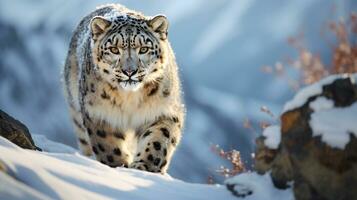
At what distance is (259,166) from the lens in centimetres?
521

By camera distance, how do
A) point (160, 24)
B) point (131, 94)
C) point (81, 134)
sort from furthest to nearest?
1. point (81, 134)
2. point (160, 24)
3. point (131, 94)

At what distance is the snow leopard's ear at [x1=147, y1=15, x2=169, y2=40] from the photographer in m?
8.48

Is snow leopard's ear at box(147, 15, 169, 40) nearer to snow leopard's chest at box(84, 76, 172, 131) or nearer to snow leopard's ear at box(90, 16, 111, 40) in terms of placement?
snow leopard's ear at box(90, 16, 111, 40)

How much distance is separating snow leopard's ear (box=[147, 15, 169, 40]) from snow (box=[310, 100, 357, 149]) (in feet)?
13.4

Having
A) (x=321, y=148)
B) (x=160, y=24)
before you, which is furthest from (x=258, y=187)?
(x=160, y=24)

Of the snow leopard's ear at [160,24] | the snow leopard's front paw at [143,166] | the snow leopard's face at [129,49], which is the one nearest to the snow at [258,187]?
the snow leopard's front paw at [143,166]

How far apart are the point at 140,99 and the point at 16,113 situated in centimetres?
6157

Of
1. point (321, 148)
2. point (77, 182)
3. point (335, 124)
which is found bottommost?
point (77, 182)

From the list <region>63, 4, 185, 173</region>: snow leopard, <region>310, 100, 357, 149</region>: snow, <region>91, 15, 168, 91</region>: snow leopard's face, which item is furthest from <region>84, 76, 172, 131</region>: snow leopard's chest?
<region>310, 100, 357, 149</region>: snow

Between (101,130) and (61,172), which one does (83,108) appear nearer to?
(101,130)

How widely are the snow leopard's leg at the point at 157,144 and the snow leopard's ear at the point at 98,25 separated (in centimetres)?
114

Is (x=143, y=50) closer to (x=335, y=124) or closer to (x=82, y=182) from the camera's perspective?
(x=82, y=182)

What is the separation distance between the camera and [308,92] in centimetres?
474

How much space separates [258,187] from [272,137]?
13.4 inches
